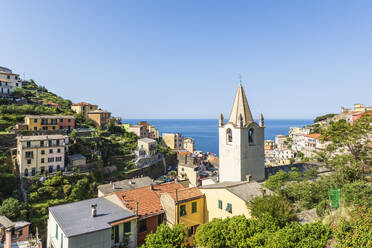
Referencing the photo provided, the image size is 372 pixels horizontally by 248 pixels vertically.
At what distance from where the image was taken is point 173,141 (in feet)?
288

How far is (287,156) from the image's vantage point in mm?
72750

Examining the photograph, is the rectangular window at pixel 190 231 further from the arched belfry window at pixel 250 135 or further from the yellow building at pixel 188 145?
the yellow building at pixel 188 145

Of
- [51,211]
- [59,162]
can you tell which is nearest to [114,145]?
[59,162]

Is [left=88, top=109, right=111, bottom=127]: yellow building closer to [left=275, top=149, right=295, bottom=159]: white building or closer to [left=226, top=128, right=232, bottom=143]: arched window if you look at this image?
[left=226, top=128, right=232, bottom=143]: arched window

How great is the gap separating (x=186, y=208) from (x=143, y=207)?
360 centimetres

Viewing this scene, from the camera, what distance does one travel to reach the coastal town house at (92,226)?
13.8 metres

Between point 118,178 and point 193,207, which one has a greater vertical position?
point 193,207

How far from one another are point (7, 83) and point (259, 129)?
7526 cm

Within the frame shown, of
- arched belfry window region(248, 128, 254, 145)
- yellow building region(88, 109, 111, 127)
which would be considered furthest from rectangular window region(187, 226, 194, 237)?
yellow building region(88, 109, 111, 127)

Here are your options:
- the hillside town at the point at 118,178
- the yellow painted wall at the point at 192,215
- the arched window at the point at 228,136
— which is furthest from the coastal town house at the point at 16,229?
the arched window at the point at 228,136

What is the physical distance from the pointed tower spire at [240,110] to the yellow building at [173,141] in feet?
210

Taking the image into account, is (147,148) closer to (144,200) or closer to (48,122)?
(48,122)

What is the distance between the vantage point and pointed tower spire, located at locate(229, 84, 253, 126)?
23712 mm

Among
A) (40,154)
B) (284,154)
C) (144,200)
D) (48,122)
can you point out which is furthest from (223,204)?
(284,154)
